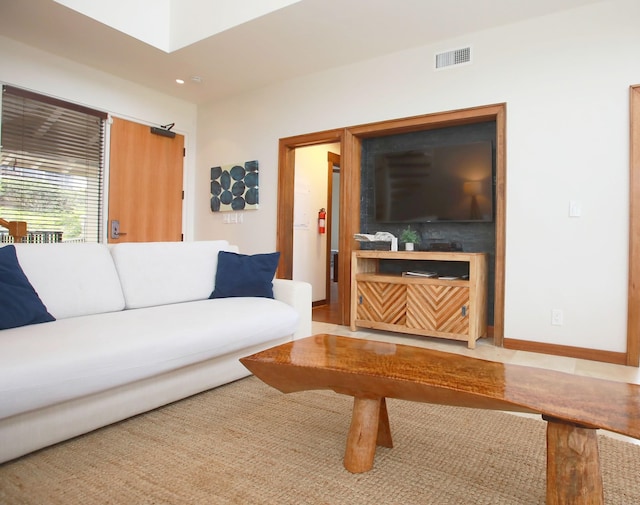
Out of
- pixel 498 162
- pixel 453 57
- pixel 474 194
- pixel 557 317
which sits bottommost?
pixel 557 317

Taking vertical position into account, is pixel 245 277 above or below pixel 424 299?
above

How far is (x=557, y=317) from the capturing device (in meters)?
3.24

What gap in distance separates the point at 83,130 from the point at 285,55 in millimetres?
2361

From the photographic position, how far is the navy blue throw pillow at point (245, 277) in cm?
280

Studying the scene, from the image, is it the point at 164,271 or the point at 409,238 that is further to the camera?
the point at 409,238

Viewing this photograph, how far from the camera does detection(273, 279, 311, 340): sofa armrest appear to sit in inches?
107

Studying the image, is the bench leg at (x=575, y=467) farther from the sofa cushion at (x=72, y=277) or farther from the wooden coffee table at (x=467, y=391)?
the sofa cushion at (x=72, y=277)

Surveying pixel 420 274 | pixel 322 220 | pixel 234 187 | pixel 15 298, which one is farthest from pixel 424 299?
pixel 15 298

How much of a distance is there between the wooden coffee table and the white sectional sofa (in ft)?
1.85

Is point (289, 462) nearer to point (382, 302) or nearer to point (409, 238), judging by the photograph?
point (382, 302)

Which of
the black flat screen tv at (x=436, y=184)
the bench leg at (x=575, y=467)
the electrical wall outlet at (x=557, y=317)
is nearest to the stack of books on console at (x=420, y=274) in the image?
the black flat screen tv at (x=436, y=184)

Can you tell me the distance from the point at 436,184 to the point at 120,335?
310cm

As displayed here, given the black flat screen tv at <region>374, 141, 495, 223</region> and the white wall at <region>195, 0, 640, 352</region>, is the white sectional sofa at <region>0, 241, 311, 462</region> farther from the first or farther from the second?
the white wall at <region>195, 0, 640, 352</region>

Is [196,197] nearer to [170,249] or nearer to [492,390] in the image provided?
[170,249]
